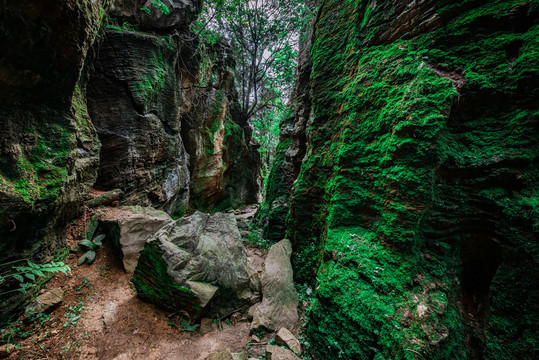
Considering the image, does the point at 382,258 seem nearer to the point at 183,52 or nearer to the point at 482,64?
the point at 482,64

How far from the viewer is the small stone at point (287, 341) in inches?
115

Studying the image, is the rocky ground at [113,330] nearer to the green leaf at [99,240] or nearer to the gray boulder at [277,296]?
the gray boulder at [277,296]

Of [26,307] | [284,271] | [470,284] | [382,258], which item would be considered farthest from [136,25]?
[470,284]

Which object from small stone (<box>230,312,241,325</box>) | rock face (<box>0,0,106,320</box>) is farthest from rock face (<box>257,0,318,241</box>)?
rock face (<box>0,0,106,320</box>)

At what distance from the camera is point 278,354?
8.88 feet

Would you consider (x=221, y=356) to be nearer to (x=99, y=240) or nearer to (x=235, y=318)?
(x=235, y=318)

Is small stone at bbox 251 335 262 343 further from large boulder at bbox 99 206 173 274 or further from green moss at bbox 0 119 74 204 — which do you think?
green moss at bbox 0 119 74 204

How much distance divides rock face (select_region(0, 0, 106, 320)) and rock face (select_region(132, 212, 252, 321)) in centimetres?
166

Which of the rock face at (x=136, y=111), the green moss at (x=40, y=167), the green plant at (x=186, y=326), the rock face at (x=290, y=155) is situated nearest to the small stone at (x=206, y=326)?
the green plant at (x=186, y=326)

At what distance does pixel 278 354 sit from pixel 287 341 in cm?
32

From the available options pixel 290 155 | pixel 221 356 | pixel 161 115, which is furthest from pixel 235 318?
pixel 161 115

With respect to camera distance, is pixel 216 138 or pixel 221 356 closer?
pixel 221 356

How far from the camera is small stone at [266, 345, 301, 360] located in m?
2.67

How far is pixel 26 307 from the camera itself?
276 centimetres
